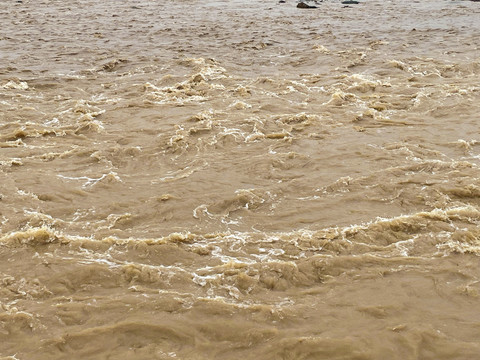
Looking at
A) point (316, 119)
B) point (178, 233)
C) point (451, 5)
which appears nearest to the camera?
point (178, 233)

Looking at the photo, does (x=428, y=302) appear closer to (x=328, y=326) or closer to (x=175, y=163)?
(x=328, y=326)

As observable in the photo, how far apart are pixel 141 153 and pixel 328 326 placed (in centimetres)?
548

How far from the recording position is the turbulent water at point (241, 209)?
4996mm

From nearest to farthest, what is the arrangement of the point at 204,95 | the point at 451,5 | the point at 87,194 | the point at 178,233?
the point at 178,233
the point at 87,194
the point at 204,95
the point at 451,5

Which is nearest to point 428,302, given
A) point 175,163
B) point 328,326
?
point 328,326

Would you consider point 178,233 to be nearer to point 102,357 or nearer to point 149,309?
point 149,309

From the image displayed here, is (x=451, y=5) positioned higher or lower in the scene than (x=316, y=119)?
higher

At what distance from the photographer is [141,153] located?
30.4 feet

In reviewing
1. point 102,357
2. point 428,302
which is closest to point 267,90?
point 428,302

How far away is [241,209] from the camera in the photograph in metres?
7.28

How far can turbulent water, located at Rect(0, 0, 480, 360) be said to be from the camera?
4996 mm

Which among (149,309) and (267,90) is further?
(267,90)

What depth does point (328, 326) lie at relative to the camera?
5027 millimetres

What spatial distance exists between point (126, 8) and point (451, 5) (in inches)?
714
